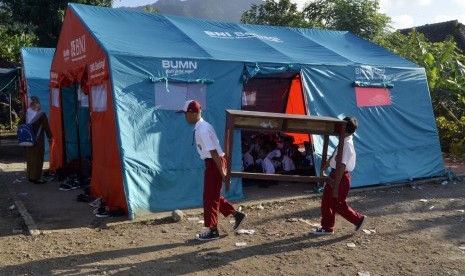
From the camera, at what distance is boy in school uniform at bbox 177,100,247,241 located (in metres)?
5.71

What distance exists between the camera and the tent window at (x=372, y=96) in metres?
9.49

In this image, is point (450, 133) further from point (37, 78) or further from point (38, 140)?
point (37, 78)

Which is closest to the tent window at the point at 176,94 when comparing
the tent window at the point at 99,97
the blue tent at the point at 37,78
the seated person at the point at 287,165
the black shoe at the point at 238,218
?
the tent window at the point at 99,97

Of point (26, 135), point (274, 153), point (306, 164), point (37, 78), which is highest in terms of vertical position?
point (37, 78)

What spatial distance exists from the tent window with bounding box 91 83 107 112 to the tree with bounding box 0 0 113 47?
465 inches

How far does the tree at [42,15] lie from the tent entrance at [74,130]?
30.1 ft

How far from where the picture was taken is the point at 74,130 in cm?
1068

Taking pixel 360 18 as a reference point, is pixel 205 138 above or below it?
below

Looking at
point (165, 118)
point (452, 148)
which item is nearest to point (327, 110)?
point (165, 118)

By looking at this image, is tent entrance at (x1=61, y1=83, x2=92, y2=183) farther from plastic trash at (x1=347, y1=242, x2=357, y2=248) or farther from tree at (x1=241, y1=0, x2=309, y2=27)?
tree at (x1=241, y1=0, x2=309, y2=27)

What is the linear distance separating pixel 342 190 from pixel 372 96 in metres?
4.04

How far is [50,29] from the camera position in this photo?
19.2m

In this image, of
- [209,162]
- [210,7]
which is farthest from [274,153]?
[210,7]

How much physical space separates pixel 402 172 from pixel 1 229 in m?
7.17
